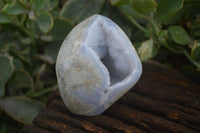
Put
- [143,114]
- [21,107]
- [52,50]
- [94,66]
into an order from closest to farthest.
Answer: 1. [94,66]
2. [143,114]
3. [21,107]
4. [52,50]

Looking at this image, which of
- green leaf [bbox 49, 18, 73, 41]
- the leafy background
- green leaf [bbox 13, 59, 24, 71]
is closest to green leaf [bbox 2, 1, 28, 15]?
the leafy background

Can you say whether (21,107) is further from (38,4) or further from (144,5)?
(144,5)

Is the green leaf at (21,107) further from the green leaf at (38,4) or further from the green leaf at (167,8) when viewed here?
the green leaf at (167,8)

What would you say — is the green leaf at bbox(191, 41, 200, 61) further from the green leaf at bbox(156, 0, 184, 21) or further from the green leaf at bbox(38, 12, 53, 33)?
the green leaf at bbox(38, 12, 53, 33)

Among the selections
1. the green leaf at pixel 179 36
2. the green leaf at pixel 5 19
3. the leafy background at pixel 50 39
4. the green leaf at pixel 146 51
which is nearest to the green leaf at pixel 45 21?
the leafy background at pixel 50 39

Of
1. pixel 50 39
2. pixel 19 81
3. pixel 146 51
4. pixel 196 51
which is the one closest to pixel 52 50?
pixel 50 39

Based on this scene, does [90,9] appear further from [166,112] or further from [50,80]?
[166,112]

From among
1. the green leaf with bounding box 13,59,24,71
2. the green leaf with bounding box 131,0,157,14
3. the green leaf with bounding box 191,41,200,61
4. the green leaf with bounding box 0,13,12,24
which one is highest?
→ the green leaf with bounding box 131,0,157,14

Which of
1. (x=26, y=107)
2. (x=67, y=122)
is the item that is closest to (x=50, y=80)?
(x=26, y=107)
